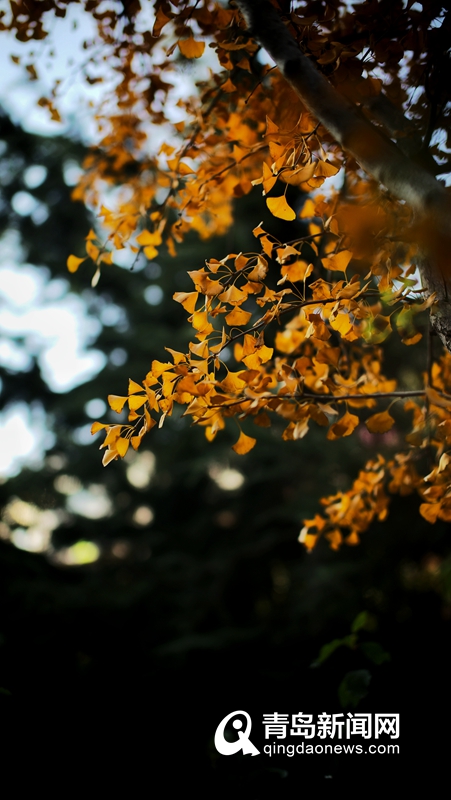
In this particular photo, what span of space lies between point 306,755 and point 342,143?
5.32 feet

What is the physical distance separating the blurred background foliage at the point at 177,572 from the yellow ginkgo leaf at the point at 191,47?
96 centimetres

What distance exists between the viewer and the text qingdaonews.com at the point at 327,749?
1393 millimetres

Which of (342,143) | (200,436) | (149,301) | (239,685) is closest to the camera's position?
(342,143)

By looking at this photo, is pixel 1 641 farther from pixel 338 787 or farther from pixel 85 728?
pixel 338 787

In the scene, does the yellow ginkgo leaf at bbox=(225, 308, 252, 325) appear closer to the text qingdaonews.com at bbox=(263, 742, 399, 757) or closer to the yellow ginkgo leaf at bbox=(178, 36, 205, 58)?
the yellow ginkgo leaf at bbox=(178, 36, 205, 58)

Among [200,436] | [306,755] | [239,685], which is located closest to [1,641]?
[239,685]

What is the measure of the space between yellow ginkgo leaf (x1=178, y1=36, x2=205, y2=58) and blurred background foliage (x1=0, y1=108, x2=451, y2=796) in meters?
0.96

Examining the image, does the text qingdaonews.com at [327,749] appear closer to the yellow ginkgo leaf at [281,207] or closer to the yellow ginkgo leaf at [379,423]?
→ the yellow ginkgo leaf at [379,423]

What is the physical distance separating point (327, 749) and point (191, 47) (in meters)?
1.85

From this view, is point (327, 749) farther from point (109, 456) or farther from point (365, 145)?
point (365, 145)

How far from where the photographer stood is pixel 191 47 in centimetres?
98

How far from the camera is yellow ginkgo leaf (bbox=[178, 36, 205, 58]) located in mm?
976

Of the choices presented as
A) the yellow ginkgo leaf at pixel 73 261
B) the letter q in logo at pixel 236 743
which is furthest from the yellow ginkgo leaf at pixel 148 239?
the letter q in logo at pixel 236 743

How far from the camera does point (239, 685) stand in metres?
1.66
